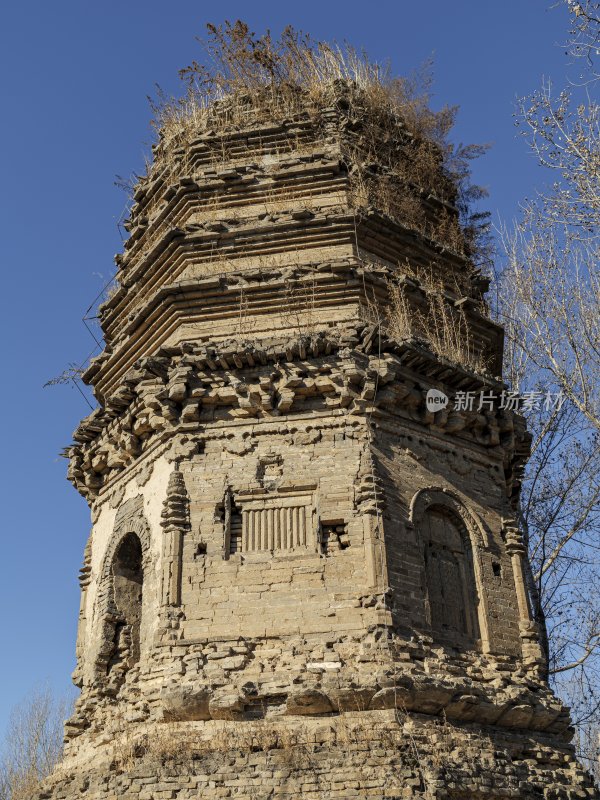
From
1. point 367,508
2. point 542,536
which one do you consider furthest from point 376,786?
point 542,536

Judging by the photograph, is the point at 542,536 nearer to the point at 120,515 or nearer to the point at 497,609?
the point at 497,609

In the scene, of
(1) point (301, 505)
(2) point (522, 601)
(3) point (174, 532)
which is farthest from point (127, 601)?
(2) point (522, 601)

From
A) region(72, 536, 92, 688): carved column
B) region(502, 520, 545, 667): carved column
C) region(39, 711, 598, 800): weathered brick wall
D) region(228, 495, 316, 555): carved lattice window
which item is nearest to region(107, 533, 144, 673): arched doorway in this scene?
region(72, 536, 92, 688): carved column

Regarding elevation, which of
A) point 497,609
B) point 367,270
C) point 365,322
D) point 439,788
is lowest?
point 439,788

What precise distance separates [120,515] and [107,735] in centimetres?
275

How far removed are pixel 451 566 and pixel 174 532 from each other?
3247 millimetres

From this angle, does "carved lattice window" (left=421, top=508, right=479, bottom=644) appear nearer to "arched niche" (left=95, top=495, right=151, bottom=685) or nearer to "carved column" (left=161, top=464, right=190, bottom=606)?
"carved column" (left=161, top=464, right=190, bottom=606)

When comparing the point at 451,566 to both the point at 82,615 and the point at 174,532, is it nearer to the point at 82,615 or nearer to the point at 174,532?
the point at 174,532

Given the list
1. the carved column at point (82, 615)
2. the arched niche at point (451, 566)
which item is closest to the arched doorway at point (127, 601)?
the carved column at point (82, 615)

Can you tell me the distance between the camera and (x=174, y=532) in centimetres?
1062

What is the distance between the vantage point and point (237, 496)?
10.8 meters

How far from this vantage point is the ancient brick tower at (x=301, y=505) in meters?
9.46

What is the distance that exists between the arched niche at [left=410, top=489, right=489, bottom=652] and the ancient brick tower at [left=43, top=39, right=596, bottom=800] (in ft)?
0.09

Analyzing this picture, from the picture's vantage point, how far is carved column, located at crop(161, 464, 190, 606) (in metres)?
10.3
